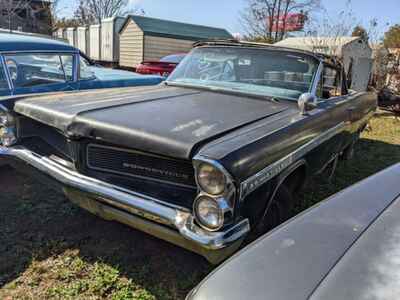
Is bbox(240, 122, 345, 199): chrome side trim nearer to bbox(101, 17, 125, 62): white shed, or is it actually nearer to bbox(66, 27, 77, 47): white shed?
bbox(101, 17, 125, 62): white shed

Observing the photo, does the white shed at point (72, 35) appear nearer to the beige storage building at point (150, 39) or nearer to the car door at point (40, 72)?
the beige storage building at point (150, 39)

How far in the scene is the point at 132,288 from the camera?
246cm

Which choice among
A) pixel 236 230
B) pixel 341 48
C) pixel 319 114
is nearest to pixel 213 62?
pixel 319 114

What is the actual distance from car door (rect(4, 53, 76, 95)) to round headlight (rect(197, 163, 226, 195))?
2.98 meters

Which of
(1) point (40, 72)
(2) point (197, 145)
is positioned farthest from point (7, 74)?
(2) point (197, 145)

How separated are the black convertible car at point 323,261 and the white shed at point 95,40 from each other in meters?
21.6

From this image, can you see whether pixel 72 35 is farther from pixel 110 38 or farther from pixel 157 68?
pixel 157 68

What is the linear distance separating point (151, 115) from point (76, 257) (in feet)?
4.04

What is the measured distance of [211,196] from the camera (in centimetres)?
197

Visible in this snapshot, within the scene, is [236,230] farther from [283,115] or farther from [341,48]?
[341,48]

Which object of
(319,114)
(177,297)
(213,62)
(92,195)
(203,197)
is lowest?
(177,297)

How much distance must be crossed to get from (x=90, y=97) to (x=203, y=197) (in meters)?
1.68

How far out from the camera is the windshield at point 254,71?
3383 millimetres

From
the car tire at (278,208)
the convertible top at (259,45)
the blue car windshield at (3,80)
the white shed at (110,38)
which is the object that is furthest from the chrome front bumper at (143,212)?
the white shed at (110,38)
